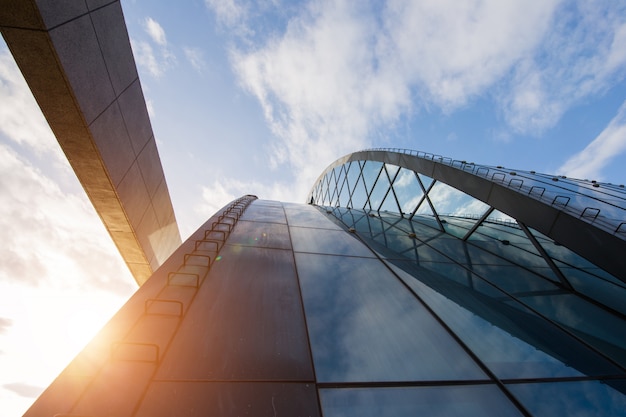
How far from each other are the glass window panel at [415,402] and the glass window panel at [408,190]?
1281cm

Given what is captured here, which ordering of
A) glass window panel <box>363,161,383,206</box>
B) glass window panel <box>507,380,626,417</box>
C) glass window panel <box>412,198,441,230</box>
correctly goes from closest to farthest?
glass window panel <box>507,380,626,417</box>
glass window panel <box>412,198,441,230</box>
glass window panel <box>363,161,383,206</box>

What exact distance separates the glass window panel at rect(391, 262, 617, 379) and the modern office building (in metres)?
0.03

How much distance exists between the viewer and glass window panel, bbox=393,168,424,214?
1562 cm

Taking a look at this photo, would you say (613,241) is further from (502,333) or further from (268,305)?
(268,305)

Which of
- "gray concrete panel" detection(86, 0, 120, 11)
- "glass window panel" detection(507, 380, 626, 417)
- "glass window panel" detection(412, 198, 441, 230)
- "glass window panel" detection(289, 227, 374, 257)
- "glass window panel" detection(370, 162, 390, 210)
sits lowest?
"glass window panel" detection(507, 380, 626, 417)

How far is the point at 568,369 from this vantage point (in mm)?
4219

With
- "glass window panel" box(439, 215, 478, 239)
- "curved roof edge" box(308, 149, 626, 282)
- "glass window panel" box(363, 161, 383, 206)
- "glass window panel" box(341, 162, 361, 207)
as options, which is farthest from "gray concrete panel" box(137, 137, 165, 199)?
"glass window panel" box(341, 162, 361, 207)

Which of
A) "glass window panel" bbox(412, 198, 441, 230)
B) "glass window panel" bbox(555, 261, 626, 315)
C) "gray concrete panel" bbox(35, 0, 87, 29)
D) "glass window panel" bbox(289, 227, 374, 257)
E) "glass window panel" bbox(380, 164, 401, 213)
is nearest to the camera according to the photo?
"gray concrete panel" bbox(35, 0, 87, 29)

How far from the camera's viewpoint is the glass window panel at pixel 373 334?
12.0ft

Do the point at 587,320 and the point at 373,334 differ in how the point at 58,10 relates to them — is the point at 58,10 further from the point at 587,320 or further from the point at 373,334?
the point at 587,320

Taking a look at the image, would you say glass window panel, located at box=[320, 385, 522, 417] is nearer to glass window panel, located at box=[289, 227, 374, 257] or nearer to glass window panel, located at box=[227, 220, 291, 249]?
glass window panel, located at box=[289, 227, 374, 257]

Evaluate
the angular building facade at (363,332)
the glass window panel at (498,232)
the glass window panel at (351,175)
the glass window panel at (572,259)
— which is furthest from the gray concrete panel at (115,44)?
the glass window panel at (351,175)

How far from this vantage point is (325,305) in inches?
199

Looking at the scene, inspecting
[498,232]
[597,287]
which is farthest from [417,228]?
[597,287]
